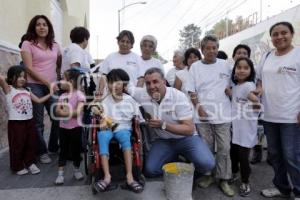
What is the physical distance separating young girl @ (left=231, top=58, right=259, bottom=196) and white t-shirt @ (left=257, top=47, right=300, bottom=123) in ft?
0.84

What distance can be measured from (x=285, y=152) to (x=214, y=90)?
105 centimetres

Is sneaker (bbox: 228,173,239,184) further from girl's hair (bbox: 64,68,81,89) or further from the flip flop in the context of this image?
girl's hair (bbox: 64,68,81,89)

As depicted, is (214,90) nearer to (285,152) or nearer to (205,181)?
(285,152)

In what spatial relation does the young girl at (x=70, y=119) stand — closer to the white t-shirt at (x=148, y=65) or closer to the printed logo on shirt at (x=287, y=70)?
the white t-shirt at (x=148, y=65)

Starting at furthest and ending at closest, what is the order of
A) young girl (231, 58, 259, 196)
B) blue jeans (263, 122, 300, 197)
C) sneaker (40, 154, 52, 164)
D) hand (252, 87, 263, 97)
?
sneaker (40, 154, 52, 164) < young girl (231, 58, 259, 196) < hand (252, 87, 263, 97) < blue jeans (263, 122, 300, 197)

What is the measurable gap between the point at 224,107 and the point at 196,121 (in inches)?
15.6

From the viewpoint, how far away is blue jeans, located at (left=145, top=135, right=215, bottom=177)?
12.0ft

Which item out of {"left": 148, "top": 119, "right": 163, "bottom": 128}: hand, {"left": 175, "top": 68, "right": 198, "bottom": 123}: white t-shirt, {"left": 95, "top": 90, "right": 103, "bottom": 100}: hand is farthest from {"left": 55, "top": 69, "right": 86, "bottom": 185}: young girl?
{"left": 175, "top": 68, "right": 198, "bottom": 123}: white t-shirt

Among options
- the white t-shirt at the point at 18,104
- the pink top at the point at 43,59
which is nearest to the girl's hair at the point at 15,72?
the white t-shirt at the point at 18,104

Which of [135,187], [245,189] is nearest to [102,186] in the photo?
[135,187]

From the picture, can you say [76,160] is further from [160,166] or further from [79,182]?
[160,166]

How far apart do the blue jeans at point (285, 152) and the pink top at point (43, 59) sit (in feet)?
9.82

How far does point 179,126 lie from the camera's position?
11.7 ft

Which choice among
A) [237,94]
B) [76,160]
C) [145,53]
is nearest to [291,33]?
[237,94]
